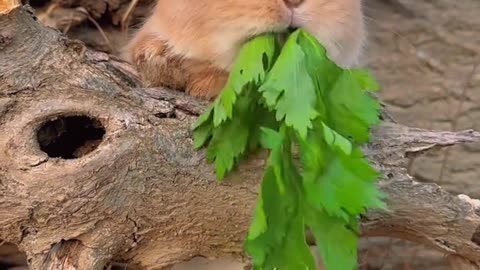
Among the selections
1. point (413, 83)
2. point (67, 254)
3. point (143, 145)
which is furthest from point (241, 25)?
point (413, 83)

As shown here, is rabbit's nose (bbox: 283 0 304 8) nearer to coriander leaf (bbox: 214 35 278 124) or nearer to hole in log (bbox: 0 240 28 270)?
coriander leaf (bbox: 214 35 278 124)

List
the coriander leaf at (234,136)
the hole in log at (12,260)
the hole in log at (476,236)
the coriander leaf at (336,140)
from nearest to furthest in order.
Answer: the coriander leaf at (336,140)
the coriander leaf at (234,136)
the hole in log at (476,236)
the hole in log at (12,260)

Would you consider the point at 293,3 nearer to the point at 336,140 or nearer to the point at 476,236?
the point at 336,140

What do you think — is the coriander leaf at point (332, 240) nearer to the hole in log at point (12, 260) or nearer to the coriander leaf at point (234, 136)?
the coriander leaf at point (234, 136)

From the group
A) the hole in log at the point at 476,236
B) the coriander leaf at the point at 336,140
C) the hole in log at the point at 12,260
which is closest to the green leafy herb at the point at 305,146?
the coriander leaf at the point at 336,140

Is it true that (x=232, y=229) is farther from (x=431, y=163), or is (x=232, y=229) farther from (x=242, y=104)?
(x=431, y=163)

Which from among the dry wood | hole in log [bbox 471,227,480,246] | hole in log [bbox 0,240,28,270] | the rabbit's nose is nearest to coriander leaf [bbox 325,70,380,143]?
the rabbit's nose
